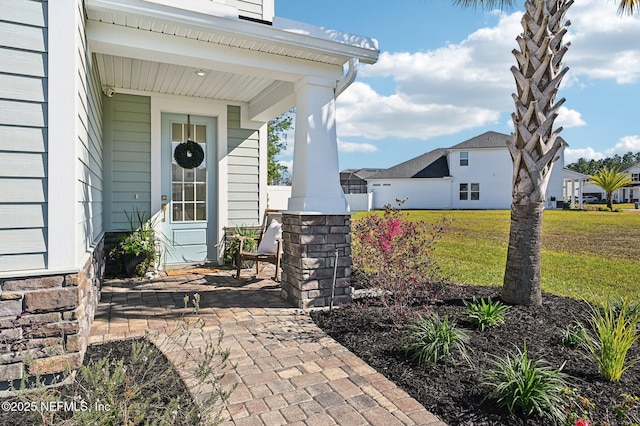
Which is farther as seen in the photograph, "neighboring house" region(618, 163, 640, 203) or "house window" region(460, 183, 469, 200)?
"neighboring house" region(618, 163, 640, 203)

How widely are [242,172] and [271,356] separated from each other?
167 inches

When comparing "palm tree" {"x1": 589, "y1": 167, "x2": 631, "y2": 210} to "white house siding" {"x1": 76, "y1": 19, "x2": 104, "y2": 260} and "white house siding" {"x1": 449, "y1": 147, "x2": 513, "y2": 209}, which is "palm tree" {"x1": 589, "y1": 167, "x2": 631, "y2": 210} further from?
"white house siding" {"x1": 76, "y1": 19, "x2": 104, "y2": 260}

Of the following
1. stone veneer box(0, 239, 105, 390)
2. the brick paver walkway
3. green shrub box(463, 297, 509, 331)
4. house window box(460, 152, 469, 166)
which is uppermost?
house window box(460, 152, 469, 166)

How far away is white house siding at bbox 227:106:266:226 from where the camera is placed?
6.60 metres

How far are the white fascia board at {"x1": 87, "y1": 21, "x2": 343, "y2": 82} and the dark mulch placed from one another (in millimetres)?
2721

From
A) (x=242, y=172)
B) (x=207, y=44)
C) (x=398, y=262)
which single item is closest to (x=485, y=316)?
(x=398, y=262)

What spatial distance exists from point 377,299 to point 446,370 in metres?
1.82

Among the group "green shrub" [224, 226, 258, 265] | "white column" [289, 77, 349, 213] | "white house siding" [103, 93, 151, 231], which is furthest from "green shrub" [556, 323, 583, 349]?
"white house siding" [103, 93, 151, 231]

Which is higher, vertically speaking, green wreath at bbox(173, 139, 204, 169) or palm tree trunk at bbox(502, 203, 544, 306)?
green wreath at bbox(173, 139, 204, 169)

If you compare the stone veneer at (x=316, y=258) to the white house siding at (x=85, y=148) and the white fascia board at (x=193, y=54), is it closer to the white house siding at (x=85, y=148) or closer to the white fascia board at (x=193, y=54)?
the white fascia board at (x=193, y=54)

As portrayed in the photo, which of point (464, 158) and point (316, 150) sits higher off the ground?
point (464, 158)

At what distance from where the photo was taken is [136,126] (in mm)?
5992

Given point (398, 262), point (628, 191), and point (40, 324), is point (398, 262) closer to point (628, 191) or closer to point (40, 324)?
point (40, 324)

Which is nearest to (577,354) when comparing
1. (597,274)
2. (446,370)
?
(446,370)
